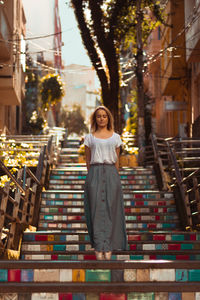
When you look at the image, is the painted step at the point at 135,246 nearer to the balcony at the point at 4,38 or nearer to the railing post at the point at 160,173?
the railing post at the point at 160,173

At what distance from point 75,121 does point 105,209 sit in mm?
57349

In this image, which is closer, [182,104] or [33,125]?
[182,104]

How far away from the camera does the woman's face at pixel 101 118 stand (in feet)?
23.0

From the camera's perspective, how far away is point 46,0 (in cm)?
4956

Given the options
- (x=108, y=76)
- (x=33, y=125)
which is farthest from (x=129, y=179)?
(x=33, y=125)

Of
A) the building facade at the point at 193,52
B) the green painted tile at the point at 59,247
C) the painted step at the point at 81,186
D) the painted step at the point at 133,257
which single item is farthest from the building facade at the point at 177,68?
the painted step at the point at 133,257

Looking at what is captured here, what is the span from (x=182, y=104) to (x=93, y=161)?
63.6 feet

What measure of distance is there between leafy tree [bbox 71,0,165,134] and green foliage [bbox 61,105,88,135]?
40.0m

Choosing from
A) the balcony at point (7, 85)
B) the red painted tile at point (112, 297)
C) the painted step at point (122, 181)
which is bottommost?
the red painted tile at point (112, 297)

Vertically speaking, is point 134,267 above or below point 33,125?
below

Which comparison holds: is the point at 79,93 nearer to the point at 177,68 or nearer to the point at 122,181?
the point at 177,68

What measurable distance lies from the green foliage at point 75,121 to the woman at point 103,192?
56512 mm

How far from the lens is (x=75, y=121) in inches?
A: 2518

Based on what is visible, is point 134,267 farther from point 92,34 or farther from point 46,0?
point 46,0
